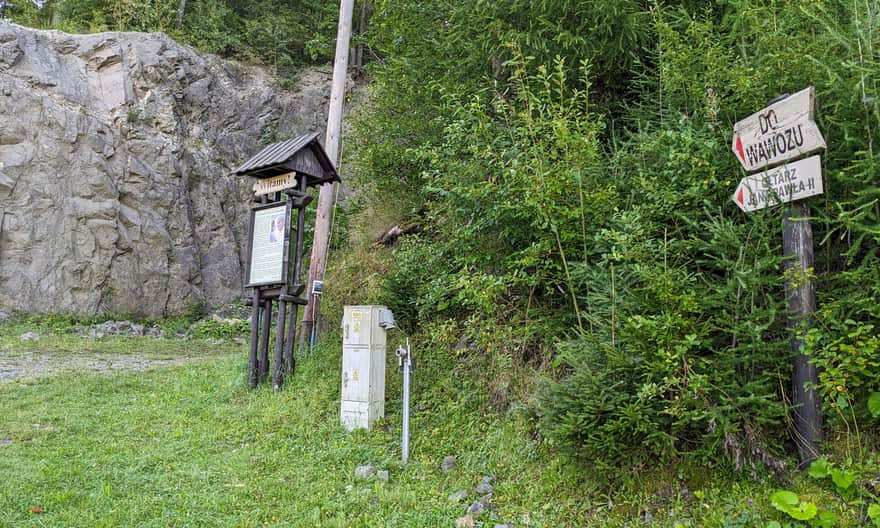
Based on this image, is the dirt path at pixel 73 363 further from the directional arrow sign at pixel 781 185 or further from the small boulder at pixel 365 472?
the directional arrow sign at pixel 781 185

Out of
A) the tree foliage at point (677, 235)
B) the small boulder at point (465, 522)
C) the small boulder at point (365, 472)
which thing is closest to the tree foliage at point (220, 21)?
the tree foliage at point (677, 235)

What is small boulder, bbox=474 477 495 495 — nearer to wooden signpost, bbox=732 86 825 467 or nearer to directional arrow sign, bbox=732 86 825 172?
wooden signpost, bbox=732 86 825 467

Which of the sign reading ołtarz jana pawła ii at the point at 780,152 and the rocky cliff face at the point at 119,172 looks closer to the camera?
the sign reading ołtarz jana pawła ii at the point at 780,152

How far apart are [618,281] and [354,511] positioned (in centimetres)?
246

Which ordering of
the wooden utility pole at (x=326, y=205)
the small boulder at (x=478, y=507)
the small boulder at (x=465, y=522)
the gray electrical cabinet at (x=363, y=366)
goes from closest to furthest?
the small boulder at (x=465, y=522), the small boulder at (x=478, y=507), the gray electrical cabinet at (x=363, y=366), the wooden utility pole at (x=326, y=205)

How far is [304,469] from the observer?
5.00 meters

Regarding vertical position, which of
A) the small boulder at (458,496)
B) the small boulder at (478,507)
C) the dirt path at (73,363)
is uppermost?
the dirt path at (73,363)

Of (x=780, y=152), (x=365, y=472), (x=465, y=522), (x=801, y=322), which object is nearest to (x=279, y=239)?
(x=365, y=472)

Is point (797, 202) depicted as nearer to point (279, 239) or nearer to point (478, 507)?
point (478, 507)

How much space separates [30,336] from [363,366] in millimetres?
10917

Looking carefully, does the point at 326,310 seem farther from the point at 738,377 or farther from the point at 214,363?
the point at 738,377

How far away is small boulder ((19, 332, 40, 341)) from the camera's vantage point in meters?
12.8

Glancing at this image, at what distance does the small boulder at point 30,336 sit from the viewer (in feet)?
41.9

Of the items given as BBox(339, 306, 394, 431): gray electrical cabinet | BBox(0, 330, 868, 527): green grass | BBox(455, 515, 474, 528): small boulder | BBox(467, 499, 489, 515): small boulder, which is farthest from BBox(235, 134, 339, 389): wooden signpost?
BBox(455, 515, 474, 528): small boulder
